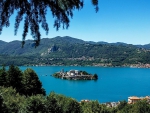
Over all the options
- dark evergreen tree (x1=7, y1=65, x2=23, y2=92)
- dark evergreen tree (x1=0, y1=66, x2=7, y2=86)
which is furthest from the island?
dark evergreen tree (x1=0, y1=66, x2=7, y2=86)

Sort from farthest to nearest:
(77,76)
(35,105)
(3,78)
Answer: (77,76)
(3,78)
(35,105)

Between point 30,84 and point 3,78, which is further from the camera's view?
point 30,84

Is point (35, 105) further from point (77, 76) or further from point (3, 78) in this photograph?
point (77, 76)

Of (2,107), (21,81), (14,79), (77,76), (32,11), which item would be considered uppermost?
(32,11)

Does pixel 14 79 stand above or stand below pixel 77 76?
above

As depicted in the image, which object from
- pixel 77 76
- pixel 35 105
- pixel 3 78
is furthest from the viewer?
pixel 77 76

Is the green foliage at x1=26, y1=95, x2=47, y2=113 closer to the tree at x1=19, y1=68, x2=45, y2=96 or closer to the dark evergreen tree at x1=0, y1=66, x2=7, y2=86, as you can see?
the tree at x1=19, y1=68, x2=45, y2=96

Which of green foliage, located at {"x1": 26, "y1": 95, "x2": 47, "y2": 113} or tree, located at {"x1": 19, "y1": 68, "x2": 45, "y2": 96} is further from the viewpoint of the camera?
tree, located at {"x1": 19, "y1": 68, "x2": 45, "y2": 96}

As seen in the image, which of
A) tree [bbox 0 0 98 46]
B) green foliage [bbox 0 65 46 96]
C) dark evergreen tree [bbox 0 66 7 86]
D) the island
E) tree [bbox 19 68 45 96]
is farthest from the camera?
the island

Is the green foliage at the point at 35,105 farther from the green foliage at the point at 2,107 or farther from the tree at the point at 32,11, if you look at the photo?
the tree at the point at 32,11

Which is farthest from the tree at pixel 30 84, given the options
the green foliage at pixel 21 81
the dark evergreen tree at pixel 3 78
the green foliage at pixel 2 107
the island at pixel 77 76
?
the island at pixel 77 76

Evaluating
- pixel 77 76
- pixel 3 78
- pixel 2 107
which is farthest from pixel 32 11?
pixel 77 76

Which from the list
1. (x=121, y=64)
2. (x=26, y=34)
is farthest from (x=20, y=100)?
(x=121, y=64)

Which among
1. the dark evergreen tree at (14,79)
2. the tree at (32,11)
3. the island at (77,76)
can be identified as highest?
the tree at (32,11)
